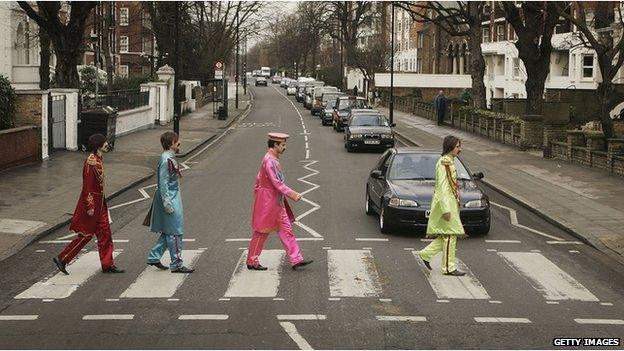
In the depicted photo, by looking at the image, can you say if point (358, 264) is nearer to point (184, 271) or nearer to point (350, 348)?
point (184, 271)

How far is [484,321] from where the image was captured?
28.0 feet

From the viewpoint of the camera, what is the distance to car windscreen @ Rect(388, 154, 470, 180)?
1514 centimetres

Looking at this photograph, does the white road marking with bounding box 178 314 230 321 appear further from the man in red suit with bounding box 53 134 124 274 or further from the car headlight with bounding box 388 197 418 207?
the car headlight with bounding box 388 197 418 207

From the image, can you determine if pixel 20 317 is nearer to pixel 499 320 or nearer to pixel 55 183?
pixel 499 320

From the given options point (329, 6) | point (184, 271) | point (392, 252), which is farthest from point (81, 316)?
point (329, 6)

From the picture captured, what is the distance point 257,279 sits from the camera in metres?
10.5

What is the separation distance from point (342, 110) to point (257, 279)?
3521 cm

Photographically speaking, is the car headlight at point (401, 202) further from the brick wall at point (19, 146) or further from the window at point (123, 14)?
the window at point (123, 14)

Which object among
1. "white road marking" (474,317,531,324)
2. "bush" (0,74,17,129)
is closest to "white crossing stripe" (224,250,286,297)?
"white road marking" (474,317,531,324)

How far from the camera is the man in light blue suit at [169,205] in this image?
34.8ft

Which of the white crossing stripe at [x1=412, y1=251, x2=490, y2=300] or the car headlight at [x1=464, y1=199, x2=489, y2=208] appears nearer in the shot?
the white crossing stripe at [x1=412, y1=251, x2=490, y2=300]

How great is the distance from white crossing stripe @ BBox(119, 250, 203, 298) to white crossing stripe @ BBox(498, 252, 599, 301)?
430 centimetres

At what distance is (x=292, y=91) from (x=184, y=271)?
88.8 meters

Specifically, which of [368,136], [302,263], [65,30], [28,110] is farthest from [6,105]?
[302,263]
